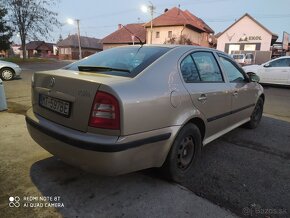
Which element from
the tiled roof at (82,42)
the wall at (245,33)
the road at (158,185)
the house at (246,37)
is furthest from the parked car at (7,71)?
the tiled roof at (82,42)

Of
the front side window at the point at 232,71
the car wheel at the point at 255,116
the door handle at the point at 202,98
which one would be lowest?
the car wheel at the point at 255,116

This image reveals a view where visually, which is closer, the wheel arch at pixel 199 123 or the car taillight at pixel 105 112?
the car taillight at pixel 105 112

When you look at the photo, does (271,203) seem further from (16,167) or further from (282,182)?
(16,167)

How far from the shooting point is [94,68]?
112 inches

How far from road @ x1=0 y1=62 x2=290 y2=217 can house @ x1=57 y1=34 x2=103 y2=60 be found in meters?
60.5

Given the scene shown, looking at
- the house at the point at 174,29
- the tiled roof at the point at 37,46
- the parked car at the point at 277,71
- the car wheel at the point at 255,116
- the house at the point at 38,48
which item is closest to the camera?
the car wheel at the point at 255,116

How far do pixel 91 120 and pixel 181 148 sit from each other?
3.81 feet

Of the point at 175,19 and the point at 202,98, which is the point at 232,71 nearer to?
the point at 202,98

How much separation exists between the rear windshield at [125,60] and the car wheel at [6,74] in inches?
399

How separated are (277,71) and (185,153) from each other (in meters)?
11.4

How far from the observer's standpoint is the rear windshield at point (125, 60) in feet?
8.78

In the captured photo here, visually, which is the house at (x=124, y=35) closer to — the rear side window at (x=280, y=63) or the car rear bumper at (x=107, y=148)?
the rear side window at (x=280, y=63)

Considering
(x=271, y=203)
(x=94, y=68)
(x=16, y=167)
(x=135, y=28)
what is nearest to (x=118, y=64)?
(x=94, y=68)

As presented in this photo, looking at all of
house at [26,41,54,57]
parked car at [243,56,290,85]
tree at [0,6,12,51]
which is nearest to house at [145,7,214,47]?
tree at [0,6,12,51]
